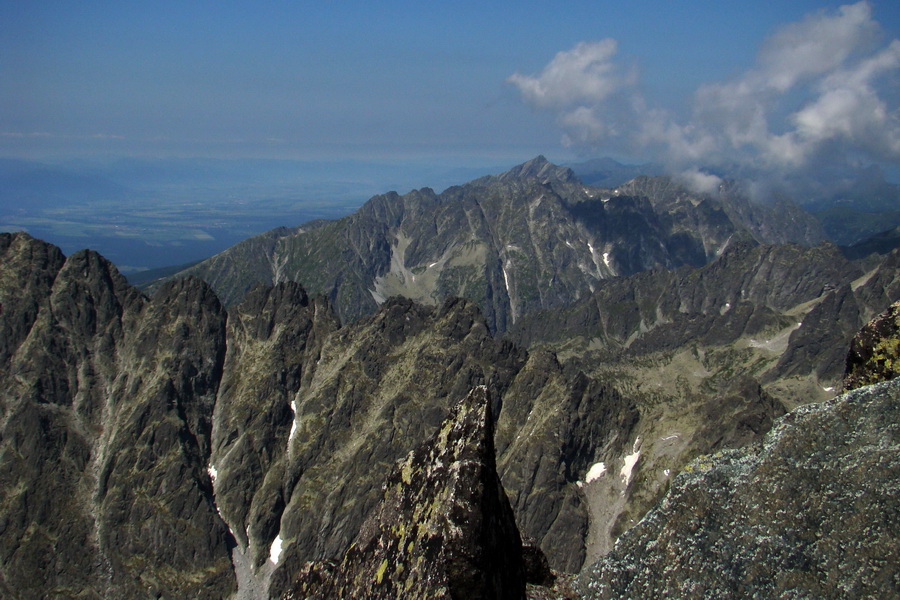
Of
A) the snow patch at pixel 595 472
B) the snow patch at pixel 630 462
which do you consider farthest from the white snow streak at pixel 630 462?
the snow patch at pixel 595 472

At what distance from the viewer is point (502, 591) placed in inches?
463

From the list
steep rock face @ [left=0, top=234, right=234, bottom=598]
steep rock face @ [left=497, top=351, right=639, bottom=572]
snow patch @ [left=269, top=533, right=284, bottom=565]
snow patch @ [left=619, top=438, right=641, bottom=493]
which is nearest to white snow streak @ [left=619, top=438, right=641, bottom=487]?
snow patch @ [left=619, top=438, right=641, bottom=493]

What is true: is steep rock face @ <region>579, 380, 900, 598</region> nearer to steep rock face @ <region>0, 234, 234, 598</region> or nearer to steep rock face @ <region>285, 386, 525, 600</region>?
steep rock face @ <region>285, 386, 525, 600</region>

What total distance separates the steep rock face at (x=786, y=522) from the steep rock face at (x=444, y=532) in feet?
9.93

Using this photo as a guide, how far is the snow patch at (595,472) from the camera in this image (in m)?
178

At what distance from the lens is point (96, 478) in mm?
175625

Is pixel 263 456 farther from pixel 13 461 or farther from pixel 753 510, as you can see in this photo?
pixel 753 510

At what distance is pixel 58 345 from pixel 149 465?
180ft

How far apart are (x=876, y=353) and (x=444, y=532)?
1847 centimetres

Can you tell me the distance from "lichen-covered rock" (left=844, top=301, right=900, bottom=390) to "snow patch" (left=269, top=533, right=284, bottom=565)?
587 ft

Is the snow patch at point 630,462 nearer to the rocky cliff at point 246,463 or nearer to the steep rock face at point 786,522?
the rocky cliff at point 246,463

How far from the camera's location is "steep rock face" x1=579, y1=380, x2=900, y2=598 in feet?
39.0

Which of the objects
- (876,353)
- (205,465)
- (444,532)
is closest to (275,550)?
(205,465)

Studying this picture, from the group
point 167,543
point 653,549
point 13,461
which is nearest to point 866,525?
point 653,549
